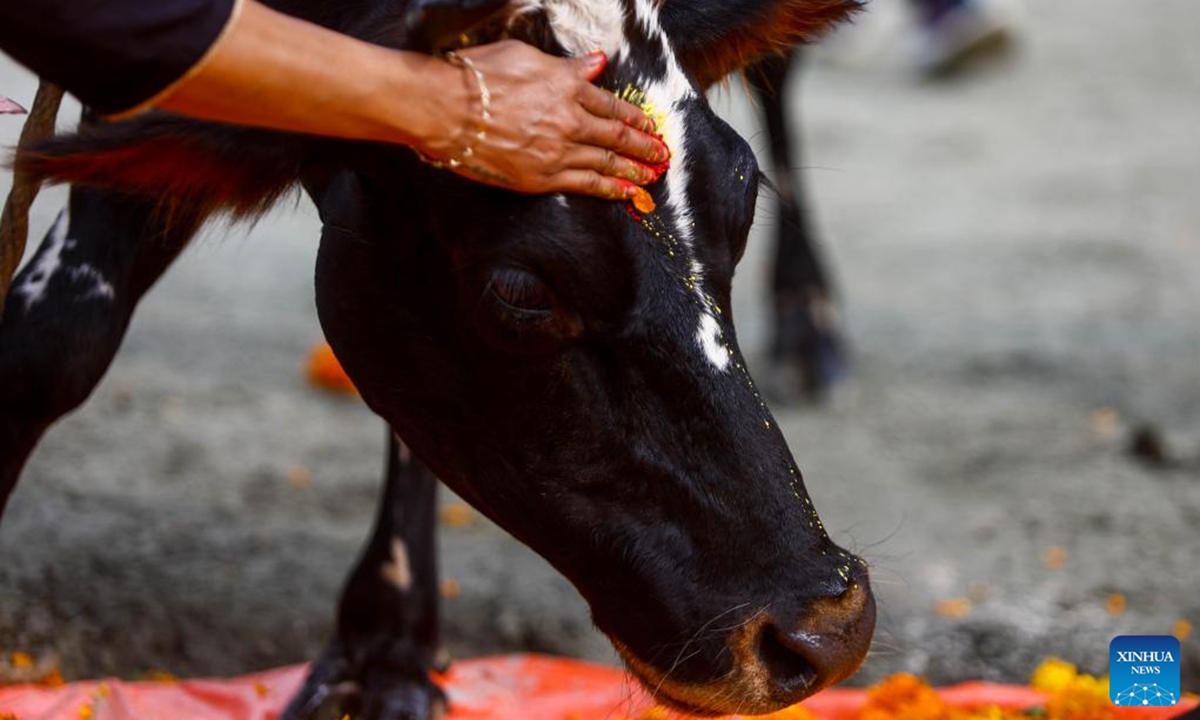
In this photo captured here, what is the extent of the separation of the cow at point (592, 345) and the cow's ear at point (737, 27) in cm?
9

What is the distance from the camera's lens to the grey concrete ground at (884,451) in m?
3.21

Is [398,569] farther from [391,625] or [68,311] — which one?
[68,311]

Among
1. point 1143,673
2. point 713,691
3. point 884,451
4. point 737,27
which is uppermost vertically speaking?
point 737,27

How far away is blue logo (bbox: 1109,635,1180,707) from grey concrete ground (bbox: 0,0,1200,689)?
29 centimetres

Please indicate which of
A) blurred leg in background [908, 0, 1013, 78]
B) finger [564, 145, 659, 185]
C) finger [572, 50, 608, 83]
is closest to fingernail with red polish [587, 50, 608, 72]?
finger [572, 50, 608, 83]

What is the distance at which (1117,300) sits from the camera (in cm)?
573

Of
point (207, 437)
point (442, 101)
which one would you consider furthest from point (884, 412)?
point (442, 101)

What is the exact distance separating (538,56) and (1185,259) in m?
4.93

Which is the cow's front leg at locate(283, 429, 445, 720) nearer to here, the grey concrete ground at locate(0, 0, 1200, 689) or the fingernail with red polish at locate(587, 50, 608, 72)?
the grey concrete ground at locate(0, 0, 1200, 689)

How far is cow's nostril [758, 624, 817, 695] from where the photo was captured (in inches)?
74.2

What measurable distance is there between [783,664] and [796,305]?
311cm

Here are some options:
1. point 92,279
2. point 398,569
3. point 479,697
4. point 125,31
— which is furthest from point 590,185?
point 479,697

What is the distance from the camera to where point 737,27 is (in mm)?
2268

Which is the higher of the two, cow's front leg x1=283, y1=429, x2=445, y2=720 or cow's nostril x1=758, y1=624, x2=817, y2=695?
cow's nostril x1=758, y1=624, x2=817, y2=695
